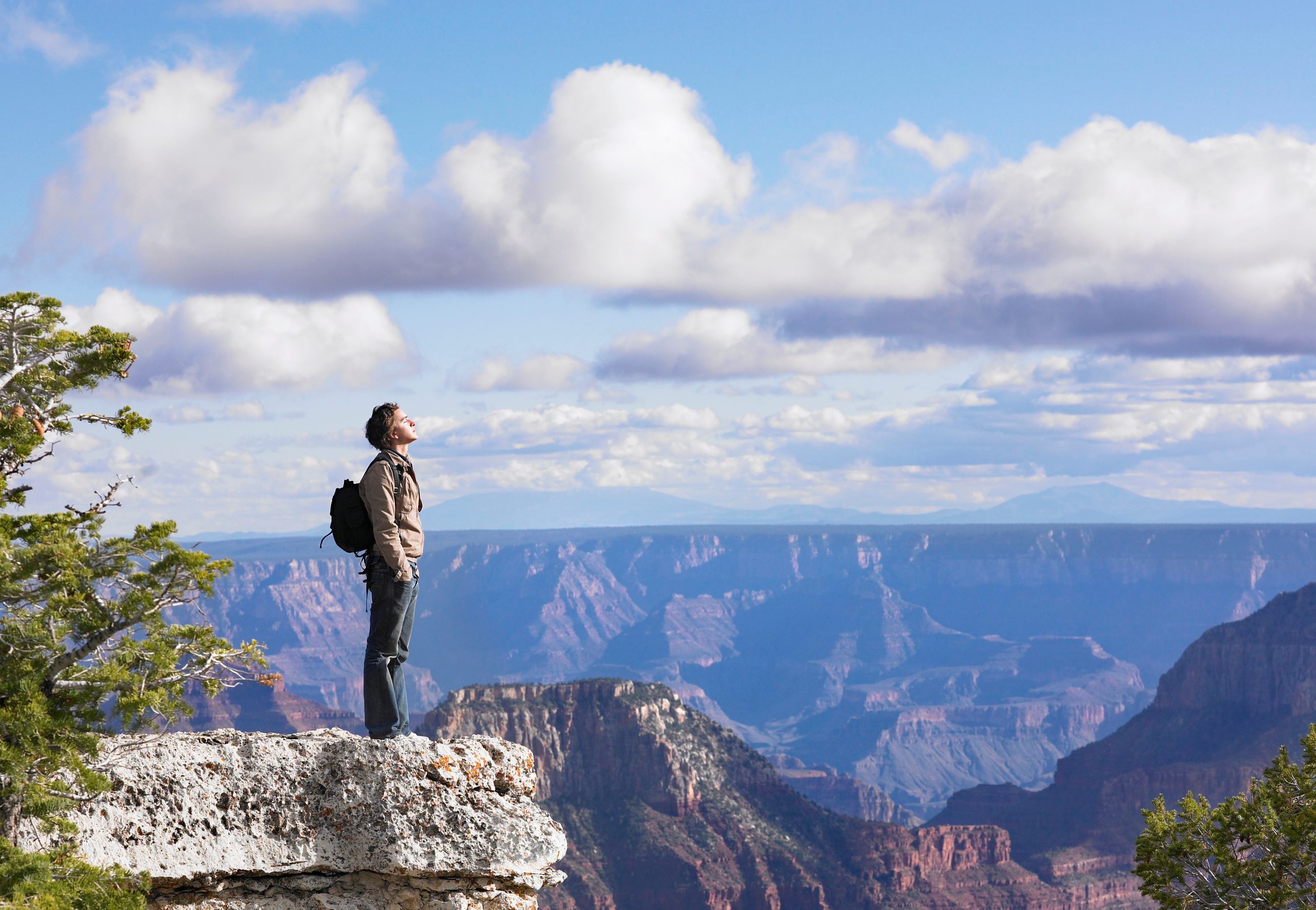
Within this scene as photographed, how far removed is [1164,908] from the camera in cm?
2317

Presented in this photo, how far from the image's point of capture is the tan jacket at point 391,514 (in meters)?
13.1

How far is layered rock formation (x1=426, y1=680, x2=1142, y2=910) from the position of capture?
171m

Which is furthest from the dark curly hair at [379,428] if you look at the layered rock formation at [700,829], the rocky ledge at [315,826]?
the layered rock formation at [700,829]

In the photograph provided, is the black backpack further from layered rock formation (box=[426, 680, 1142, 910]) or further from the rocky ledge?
layered rock formation (box=[426, 680, 1142, 910])

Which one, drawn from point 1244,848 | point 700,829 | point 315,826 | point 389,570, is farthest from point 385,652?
point 700,829

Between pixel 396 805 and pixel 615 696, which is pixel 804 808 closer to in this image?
pixel 615 696

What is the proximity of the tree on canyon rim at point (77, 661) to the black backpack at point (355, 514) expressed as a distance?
1.13 m

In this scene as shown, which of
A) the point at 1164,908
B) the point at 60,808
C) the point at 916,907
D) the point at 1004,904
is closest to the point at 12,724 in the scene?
the point at 60,808

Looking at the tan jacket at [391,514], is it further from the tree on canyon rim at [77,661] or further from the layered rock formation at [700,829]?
the layered rock formation at [700,829]

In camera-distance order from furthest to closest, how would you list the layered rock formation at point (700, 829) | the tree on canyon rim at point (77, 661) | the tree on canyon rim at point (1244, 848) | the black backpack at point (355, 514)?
the layered rock formation at point (700, 829), the tree on canyon rim at point (1244, 848), the black backpack at point (355, 514), the tree on canyon rim at point (77, 661)

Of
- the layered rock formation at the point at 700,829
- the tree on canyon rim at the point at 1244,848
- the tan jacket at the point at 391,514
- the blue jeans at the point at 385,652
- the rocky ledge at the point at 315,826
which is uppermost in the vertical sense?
the tan jacket at the point at 391,514

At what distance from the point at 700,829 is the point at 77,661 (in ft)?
576

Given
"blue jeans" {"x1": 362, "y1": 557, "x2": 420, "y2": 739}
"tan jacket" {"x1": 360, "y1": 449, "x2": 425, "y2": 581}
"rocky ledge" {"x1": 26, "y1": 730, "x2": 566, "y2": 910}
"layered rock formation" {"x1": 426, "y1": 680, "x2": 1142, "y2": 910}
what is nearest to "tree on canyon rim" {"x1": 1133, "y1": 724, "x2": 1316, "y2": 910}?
"rocky ledge" {"x1": 26, "y1": 730, "x2": 566, "y2": 910}

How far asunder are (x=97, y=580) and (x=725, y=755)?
186m
